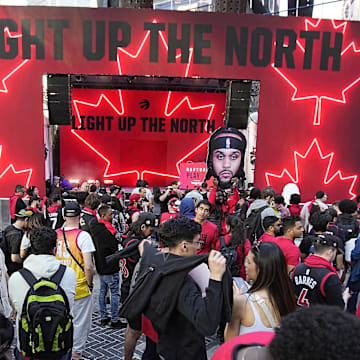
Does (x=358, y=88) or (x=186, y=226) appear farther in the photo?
(x=358, y=88)

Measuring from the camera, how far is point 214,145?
37.0 feet

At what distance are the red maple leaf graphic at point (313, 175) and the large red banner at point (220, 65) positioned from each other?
0.03 m

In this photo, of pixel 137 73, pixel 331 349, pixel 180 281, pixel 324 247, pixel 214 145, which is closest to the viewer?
pixel 331 349

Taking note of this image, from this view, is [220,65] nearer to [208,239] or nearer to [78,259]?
[208,239]

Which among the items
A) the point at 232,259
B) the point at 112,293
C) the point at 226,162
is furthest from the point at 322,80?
the point at 112,293

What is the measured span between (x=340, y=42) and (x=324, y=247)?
347 inches

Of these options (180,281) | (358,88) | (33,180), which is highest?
(358,88)

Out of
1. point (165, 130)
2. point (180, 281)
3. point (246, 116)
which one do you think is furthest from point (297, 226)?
point (165, 130)

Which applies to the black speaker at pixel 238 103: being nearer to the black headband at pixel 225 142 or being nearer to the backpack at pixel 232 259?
the black headband at pixel 225 142

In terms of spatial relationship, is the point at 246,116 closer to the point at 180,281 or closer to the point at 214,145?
the point at 214,145

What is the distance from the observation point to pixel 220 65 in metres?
9.57

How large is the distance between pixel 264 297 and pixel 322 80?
30.5ft

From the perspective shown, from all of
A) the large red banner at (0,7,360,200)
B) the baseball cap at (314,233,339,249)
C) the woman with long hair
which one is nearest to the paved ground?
the baseball cap at (314,233,339,249)

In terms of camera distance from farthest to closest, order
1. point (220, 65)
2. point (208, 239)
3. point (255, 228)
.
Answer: point (220, 65)
point (255, 228)
point (208, 239)
